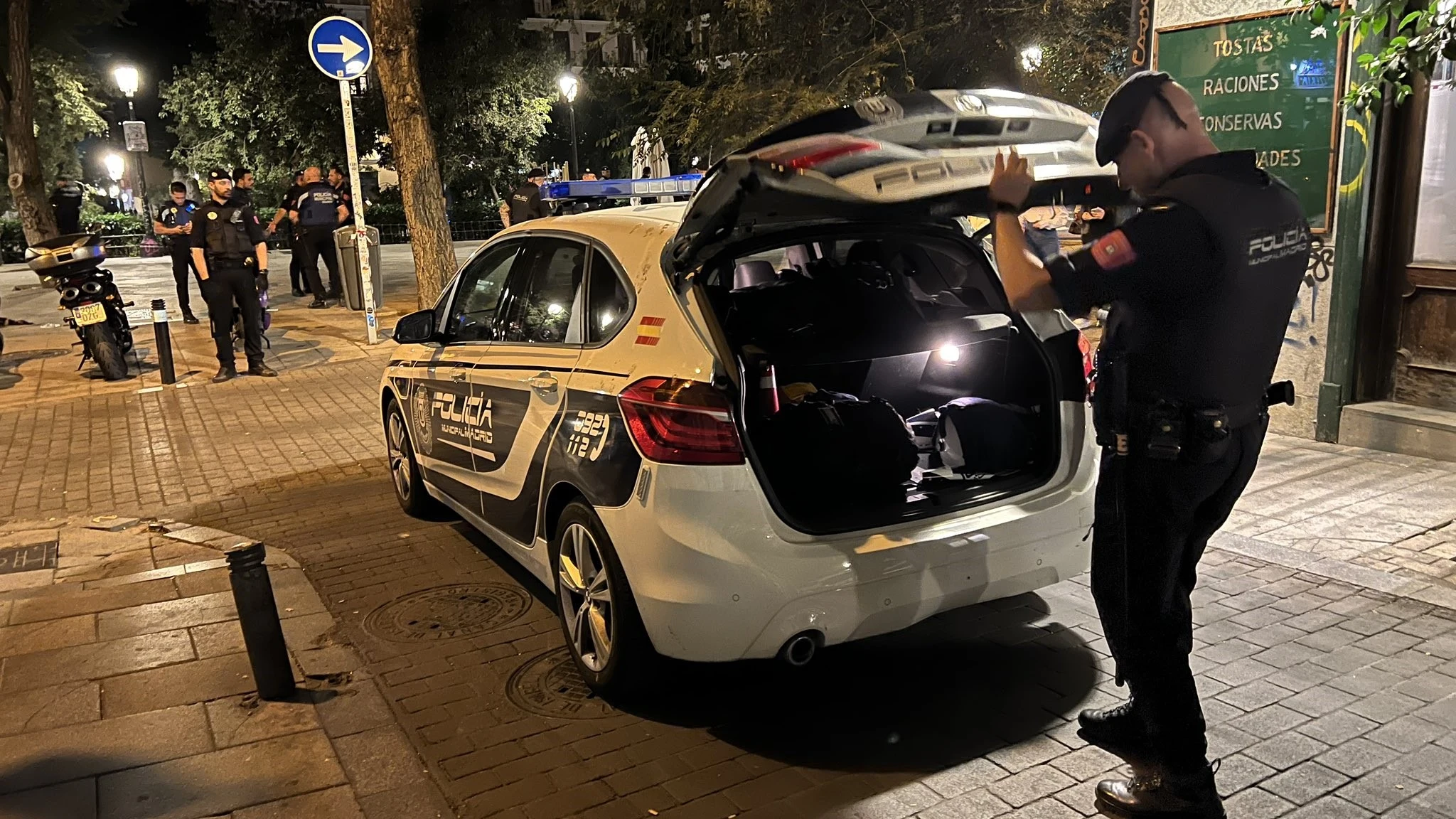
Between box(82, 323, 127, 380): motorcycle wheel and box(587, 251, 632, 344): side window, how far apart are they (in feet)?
30.5

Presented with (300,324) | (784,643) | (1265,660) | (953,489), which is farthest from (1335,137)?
(300,324)

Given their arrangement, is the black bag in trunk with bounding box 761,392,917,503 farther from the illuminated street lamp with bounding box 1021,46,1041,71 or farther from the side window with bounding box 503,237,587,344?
the illuminated street lamp with bounding box 1021,46,1041,71

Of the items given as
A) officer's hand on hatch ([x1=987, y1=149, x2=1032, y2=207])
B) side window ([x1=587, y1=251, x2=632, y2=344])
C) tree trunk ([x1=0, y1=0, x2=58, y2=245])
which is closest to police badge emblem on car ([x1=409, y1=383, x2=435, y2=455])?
side window ([x1=587, y1=251, x2=632, y2=344])

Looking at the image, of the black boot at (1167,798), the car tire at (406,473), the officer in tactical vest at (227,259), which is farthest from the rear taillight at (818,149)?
the officer in tactical vest at (227,259)

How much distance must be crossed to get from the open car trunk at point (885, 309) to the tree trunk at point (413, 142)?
853 centimetres

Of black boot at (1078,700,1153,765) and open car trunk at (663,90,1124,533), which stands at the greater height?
open car trunk at (663,90,1124,533)

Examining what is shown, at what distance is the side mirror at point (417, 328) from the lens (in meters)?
5.46

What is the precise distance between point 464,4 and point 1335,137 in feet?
70.6

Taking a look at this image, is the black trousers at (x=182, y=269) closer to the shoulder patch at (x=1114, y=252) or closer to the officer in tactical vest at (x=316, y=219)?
the officer in tactical vest at (x=316, y=219)

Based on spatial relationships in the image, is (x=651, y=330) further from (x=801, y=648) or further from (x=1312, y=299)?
(x=1312, y=299)

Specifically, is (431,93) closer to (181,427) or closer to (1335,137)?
(181,427)

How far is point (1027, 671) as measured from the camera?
158 inches

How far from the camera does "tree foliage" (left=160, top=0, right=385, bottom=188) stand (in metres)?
26.4

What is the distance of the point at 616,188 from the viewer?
19359 millimetres
